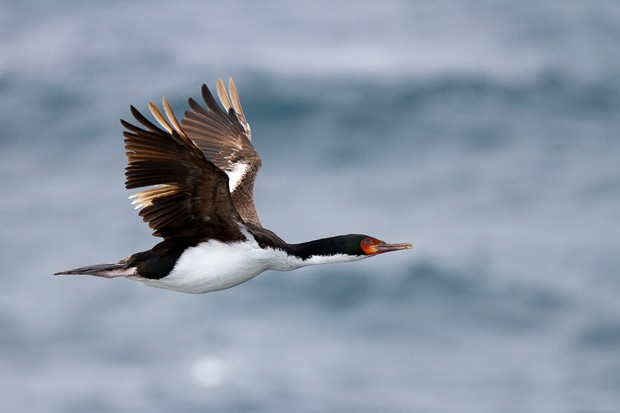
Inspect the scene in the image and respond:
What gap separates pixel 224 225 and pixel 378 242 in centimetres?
196

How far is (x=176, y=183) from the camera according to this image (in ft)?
44.2

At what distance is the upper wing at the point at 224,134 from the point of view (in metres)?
18.0

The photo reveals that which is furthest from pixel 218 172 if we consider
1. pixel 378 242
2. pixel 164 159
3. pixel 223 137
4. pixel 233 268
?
pixel 223 137

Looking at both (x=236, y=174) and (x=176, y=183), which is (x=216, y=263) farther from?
(x=236, y=174)

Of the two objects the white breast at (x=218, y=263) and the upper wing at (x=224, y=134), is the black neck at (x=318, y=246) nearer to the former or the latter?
the white breast at (x=218, y=263)

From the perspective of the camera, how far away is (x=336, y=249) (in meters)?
14.5

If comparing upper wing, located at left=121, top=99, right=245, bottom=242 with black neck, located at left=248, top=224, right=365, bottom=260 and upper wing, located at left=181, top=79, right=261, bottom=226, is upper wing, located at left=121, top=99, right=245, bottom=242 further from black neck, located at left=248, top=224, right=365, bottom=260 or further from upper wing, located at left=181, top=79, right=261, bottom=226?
upper wing, located at left=181, top=79, right=261, bottom=226

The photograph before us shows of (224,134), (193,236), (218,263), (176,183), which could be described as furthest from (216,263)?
(224,134)

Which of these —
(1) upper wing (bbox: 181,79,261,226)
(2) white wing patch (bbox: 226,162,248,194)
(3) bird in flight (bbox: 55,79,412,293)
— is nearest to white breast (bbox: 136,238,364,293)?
(3) bird in flight (bbox: 55,79,412,293)

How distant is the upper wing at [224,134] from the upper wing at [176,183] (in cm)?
362

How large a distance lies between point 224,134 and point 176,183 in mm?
5072

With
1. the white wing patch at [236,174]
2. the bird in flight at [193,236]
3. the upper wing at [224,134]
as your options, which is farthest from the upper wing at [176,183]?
the upper wing at [224,134]

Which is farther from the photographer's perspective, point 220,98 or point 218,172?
point 220,98

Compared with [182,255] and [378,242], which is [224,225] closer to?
[182,255]
